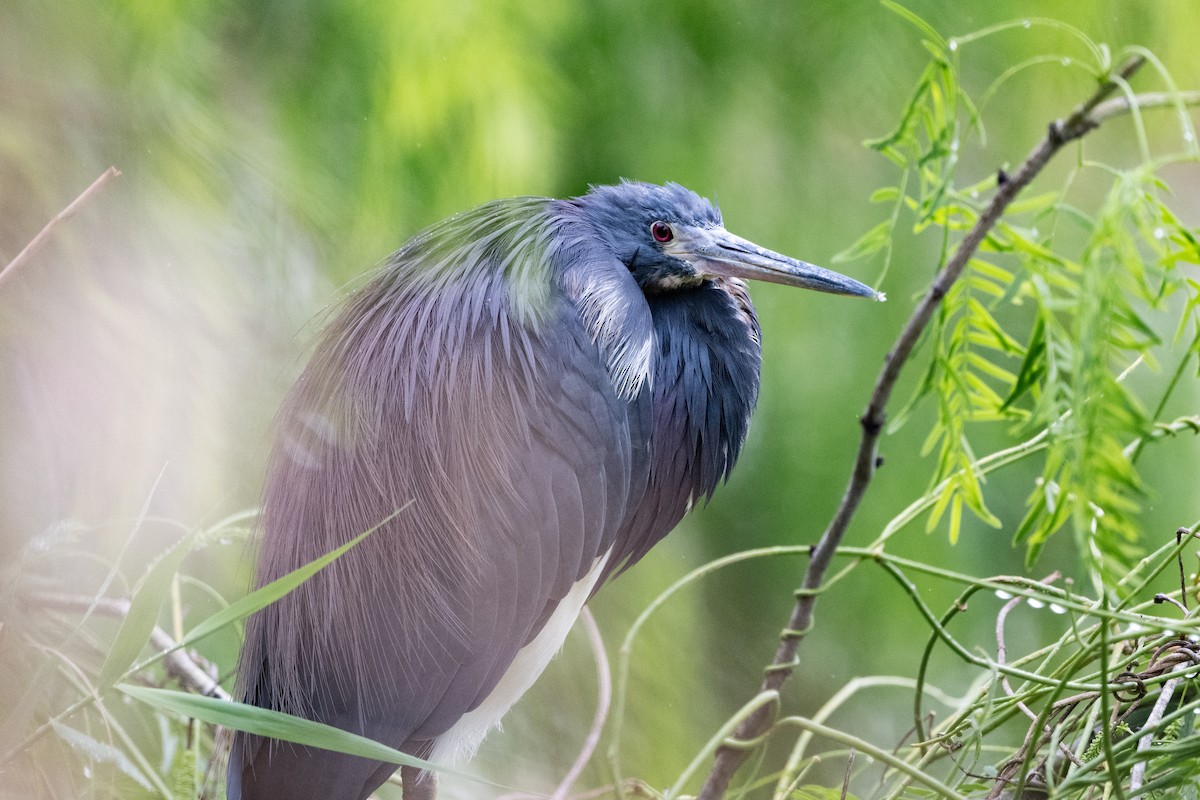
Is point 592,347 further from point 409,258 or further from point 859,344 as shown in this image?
point 859,344

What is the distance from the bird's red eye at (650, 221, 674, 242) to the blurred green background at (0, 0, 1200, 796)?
10.2 inches

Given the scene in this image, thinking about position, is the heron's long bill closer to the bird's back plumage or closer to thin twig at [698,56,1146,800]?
the bird's back plumage

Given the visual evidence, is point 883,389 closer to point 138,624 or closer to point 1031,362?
point 1031,362

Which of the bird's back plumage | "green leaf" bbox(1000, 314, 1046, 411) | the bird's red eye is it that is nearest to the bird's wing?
the bird's back plumage

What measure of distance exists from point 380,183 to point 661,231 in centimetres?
38

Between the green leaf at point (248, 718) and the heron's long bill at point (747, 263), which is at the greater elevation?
the heron's long bill at point (747, 263)

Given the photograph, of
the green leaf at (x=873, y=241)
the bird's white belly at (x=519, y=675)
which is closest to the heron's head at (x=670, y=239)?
the green leaf at (x=873, y=241)

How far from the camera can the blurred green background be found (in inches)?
37.5

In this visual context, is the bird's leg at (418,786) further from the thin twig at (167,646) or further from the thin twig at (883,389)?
the thin twig at (883,389)

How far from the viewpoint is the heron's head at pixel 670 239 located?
2.75ft

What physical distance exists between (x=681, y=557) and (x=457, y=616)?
0.55m

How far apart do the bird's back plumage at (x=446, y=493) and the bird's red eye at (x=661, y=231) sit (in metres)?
0.04

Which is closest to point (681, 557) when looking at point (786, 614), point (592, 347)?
point (786, 614)

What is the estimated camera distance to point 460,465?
815 millimetres
